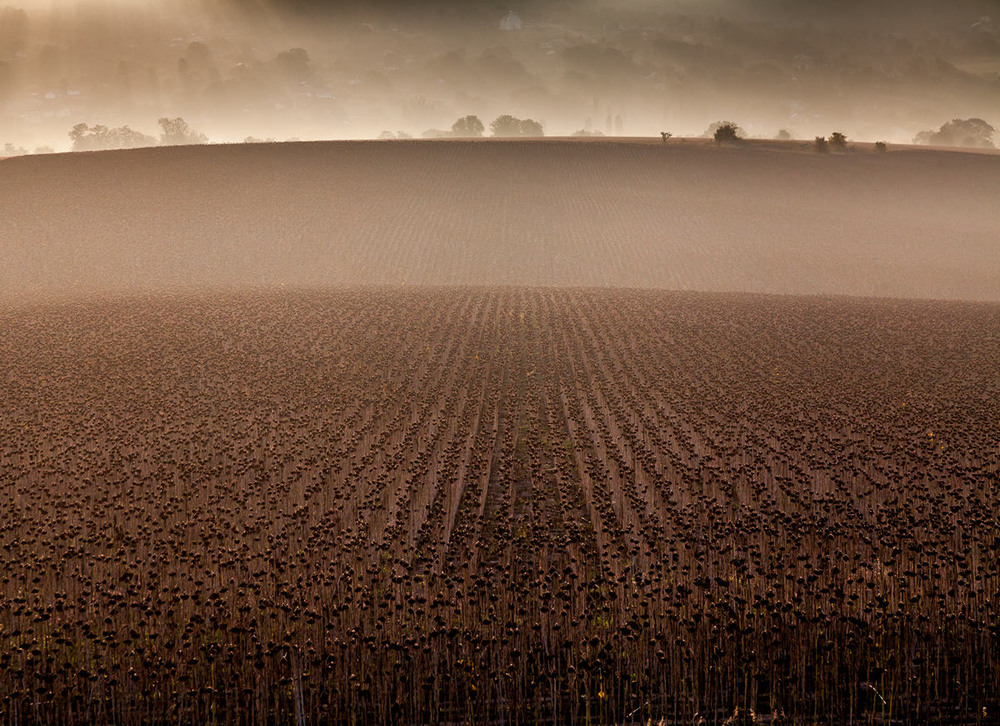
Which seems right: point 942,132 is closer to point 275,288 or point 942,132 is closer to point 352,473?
point 275,288

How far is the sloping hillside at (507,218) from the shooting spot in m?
68.7

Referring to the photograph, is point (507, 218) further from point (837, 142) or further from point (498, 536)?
point (498, 536)

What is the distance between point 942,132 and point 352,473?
666 ft

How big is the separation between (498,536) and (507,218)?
243 feet

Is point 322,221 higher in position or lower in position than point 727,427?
higher

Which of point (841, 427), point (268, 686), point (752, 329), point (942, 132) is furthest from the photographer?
point (942, 132)

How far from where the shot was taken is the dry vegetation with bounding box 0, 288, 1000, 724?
10.0m

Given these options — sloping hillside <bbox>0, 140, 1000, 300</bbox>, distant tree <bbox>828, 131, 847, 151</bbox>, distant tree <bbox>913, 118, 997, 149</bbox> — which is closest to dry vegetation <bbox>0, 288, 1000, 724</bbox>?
sloping hillside <bbox>0, 140, 1000, 300</bbox>

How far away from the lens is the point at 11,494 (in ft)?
55.4

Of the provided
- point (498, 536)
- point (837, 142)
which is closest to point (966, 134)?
point (837, 142)

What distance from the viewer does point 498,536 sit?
1462 centimetres

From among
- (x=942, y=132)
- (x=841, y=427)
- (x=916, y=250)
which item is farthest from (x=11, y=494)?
(x=942, y=132)

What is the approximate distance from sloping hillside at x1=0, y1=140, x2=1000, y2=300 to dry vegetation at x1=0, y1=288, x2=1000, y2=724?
124 feet

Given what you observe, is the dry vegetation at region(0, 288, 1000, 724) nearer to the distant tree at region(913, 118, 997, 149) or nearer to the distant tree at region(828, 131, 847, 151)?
the distant tree at region(828, 131, 847, 151)
